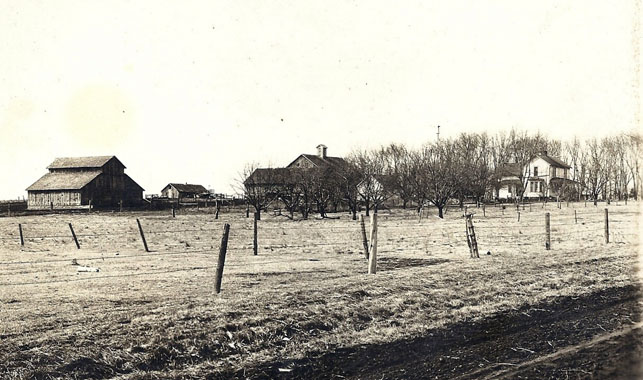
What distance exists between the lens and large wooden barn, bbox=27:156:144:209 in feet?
221

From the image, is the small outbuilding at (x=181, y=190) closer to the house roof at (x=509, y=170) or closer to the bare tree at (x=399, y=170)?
the bare tree at (x=399, y=170)

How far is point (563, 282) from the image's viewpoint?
12.0 metres

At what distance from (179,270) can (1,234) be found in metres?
21.5

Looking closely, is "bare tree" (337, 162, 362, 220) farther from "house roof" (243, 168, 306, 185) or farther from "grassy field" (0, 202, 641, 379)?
"grassy field" (0, 202, 641, 379)

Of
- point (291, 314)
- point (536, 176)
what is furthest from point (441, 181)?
point (291, 314)

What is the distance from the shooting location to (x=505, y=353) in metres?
7.26

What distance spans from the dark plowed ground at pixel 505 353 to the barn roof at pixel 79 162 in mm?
69038

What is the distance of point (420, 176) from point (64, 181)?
4434 cm

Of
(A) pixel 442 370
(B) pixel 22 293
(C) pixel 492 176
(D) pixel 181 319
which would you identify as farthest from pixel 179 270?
(C) pixel 492 176

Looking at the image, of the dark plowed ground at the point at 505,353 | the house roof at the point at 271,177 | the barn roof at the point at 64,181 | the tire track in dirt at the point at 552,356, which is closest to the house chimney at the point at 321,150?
the house roof at the point at 271,177

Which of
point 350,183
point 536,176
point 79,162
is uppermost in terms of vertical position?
point 79,162

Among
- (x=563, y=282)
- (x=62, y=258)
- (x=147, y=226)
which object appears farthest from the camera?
(x=147, y=226)

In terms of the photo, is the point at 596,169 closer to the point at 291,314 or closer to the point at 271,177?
the point at 271,177

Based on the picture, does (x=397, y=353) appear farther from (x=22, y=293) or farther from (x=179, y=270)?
(x=179, y=270)
